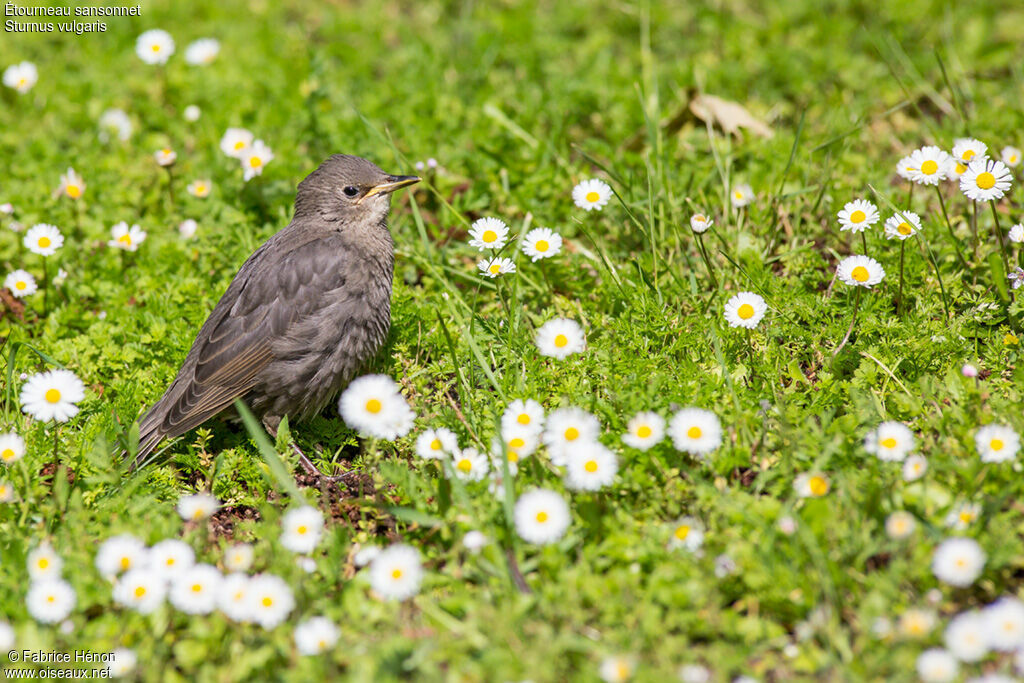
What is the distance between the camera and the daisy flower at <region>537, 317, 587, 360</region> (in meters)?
4.15

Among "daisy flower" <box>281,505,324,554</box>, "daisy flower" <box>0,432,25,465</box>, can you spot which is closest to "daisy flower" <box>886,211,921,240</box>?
"daisy flower" <box>281,505,324,554</box>

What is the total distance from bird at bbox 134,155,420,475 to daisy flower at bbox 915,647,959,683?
283 cm

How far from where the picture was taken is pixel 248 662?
121 inches

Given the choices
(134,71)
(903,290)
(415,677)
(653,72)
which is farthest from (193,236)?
(903,290)

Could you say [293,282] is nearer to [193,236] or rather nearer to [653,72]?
[193,236]

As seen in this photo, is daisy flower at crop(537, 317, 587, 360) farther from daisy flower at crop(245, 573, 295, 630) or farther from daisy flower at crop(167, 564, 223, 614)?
daisy flower at crop(167, 564, 223, 614)

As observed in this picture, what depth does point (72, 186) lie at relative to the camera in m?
5.78

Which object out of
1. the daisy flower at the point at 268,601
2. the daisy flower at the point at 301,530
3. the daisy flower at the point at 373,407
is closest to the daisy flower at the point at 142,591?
the daisy flower at the point at 268,601

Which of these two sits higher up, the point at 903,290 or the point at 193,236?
the point at 193,236

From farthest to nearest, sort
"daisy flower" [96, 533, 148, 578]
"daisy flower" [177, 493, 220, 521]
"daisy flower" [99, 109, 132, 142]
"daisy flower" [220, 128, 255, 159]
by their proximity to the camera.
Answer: "daisy flower" [99, 109, 132, 142] → "daisy flower" [220, 128, 255, 159] → "daisy flower" [177, 493, 220, 521] → "daisy flower" [96, 533, 148, 578]

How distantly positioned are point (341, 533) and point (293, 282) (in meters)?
1.77

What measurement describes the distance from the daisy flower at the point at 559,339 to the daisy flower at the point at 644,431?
57cm

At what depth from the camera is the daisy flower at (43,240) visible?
5188mm

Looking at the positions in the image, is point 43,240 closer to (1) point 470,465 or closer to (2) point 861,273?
(1) point 470,465
